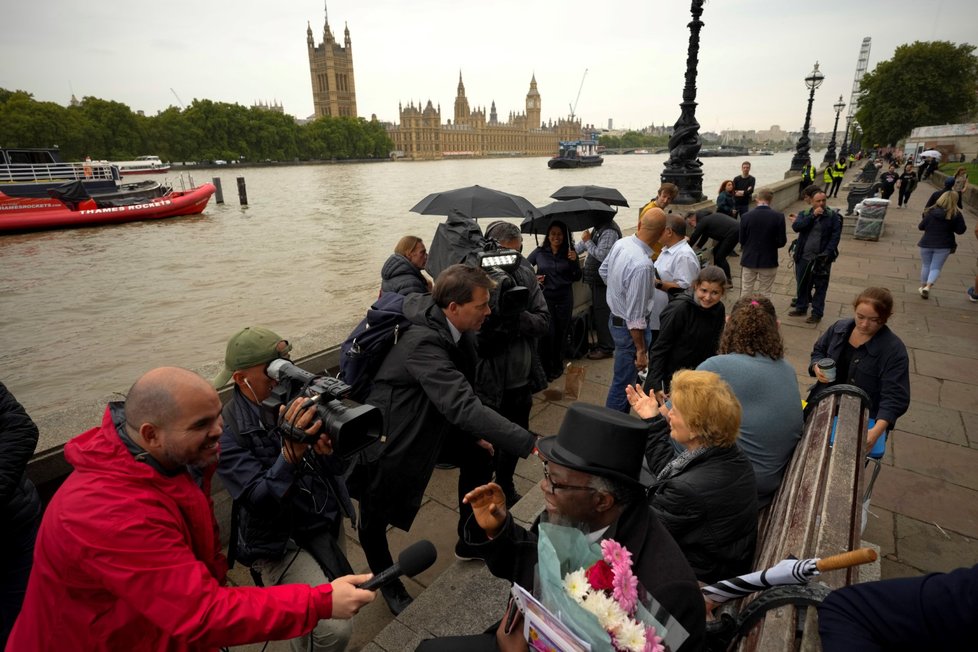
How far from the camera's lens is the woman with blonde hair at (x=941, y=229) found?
805 cm

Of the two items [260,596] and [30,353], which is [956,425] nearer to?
[260,596]

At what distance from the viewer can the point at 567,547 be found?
4.75 feet

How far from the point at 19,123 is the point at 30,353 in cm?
6454

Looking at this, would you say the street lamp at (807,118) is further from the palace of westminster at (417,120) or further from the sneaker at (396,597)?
the palace of westminster at (417,120)

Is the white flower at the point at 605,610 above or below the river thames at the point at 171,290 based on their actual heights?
above

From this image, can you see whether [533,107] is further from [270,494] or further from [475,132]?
[270,494]

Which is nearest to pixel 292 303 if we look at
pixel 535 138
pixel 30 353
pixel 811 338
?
pixel 30 353

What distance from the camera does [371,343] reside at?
2.47m

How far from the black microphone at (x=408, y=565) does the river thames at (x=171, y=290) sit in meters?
2.59

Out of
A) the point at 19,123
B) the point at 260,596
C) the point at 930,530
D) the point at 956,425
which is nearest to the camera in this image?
the point at 260,596

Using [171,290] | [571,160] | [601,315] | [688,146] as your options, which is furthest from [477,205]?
[571,160]

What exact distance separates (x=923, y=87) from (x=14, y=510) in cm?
6824

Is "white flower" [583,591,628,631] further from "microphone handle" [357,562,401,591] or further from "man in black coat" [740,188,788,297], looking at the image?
"man in black coat" [740,188,788,297]

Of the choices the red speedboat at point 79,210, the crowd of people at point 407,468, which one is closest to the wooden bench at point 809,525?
the crowd of people at point 407,468
